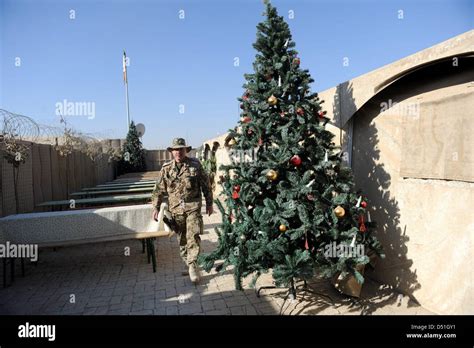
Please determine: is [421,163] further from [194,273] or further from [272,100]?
[194,273]

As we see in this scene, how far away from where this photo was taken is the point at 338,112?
3.91 m

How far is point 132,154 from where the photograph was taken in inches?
867

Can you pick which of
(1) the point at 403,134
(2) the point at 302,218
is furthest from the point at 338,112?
(2) the point at 302,218

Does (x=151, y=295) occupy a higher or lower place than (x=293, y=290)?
lower

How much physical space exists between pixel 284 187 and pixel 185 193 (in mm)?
1601

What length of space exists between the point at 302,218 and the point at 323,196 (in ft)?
1.14

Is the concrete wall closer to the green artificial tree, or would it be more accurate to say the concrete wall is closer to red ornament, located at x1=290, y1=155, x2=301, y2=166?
red ornament, located at x1=290, y1=155, x2=301, y2=166

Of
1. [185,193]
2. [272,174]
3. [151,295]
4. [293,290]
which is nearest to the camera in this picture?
[272,174]

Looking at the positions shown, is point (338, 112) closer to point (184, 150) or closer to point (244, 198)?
point (244, 198)

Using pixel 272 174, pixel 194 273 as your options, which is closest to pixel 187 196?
pixel 194 273

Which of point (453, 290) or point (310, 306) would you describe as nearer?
point (453, 290)

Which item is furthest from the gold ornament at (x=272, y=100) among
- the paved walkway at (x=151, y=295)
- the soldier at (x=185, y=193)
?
the paved walkway at (x=151, y=295)

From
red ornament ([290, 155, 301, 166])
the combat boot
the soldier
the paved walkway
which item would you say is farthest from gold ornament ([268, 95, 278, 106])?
the combat boot
